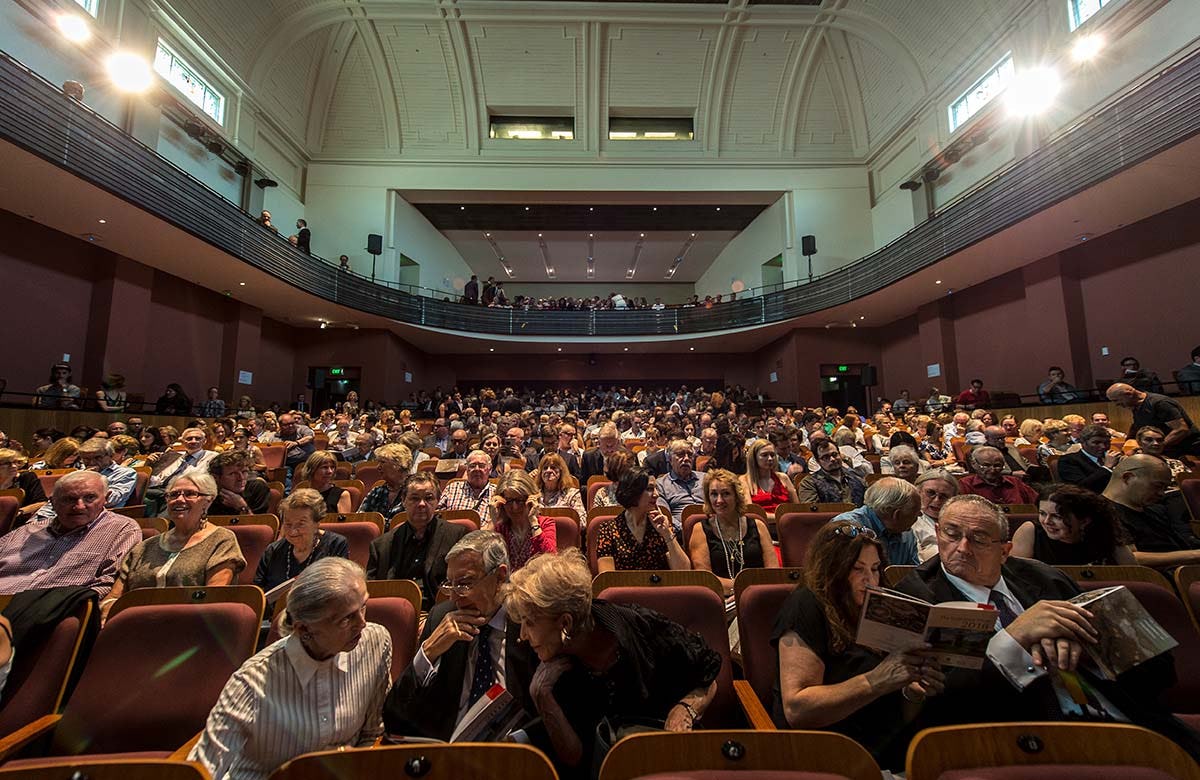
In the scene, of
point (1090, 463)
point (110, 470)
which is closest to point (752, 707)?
point (1090, 463)

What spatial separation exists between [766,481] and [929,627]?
103 inches

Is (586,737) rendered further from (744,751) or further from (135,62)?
(135,62)

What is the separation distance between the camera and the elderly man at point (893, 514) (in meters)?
2.31

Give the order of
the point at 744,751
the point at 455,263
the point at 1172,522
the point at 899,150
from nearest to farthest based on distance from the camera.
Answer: the point at 744,751
the point at 1172,522
the point at 899,150
the point at 455,263

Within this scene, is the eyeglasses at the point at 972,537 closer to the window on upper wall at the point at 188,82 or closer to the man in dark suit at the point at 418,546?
the man in dark suit at the point at 418,546

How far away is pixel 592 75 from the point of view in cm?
1534

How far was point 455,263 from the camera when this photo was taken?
63.7 ft

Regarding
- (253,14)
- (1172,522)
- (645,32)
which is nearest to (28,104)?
(253,14)

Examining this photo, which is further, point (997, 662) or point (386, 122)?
point (386, 122)

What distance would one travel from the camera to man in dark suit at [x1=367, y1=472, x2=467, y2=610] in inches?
98.3

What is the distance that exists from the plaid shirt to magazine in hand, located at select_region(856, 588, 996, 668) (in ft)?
9.59

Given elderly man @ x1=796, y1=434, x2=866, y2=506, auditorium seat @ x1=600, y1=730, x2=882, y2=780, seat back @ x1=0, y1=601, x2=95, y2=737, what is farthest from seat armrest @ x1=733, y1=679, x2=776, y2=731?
seat back @ x1=0, y1=601, x2=95, y2=737

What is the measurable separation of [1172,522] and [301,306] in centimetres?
1381

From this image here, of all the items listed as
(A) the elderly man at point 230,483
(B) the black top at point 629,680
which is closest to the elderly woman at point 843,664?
(B) the black top at point 629,680
